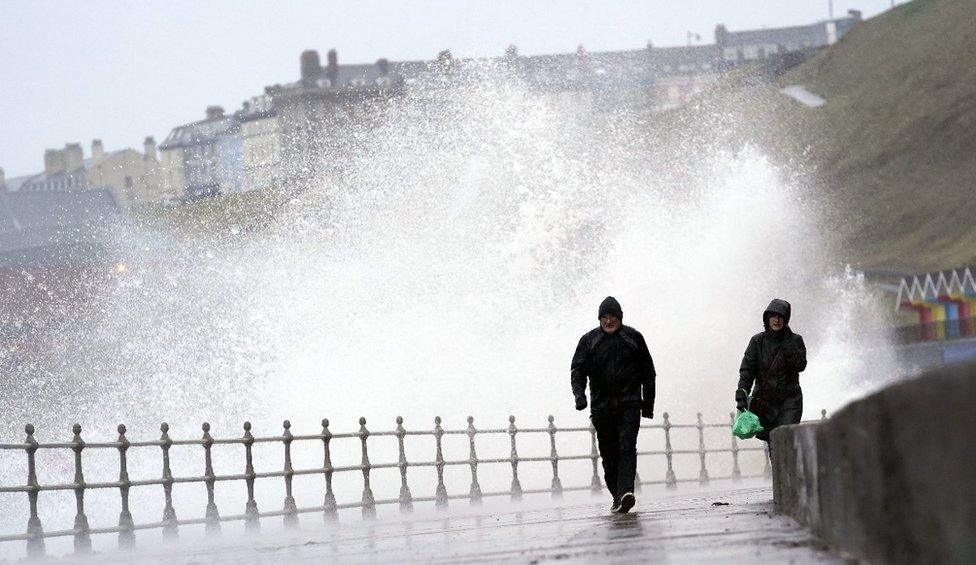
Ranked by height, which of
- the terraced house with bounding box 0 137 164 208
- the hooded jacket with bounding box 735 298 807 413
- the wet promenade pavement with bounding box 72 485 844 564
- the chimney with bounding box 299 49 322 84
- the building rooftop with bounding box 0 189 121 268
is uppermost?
the chimney with bounding box 299 49 322 84

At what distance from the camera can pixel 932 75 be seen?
165000mm

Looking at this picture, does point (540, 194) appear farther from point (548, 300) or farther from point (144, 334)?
point (144, 334)

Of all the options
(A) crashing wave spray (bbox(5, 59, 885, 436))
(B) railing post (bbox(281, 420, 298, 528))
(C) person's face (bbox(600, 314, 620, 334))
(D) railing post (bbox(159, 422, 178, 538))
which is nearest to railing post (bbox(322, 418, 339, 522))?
(B) railing post (bbox(281, 420, 298, 528))

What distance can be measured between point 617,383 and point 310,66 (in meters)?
172

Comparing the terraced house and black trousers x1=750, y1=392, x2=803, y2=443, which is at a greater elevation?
the terraced house

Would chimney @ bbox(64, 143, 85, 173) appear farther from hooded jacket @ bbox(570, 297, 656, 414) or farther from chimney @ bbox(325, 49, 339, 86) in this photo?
hooded jacket @ bbox(570, 297, 656, 414)

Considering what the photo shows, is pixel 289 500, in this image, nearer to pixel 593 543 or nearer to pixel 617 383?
pixel 617 383

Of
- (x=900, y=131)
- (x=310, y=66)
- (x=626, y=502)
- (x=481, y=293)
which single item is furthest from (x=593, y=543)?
(x=310, y=66)

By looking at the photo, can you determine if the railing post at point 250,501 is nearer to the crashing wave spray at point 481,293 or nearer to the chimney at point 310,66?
the crashing wave spray at point 481,293

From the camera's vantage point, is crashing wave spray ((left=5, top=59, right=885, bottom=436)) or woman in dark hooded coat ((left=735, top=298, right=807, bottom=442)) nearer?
woman in dark hooded coat ((left=735, top=298, right=807, bottom=442))

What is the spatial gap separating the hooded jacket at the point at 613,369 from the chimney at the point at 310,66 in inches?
6649

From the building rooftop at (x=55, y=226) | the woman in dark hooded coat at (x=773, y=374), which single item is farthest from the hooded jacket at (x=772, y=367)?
the building rooftop at (x=55, y=226)

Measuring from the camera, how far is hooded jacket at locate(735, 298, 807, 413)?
13883mm

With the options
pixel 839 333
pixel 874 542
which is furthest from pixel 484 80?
pixel 874 542
